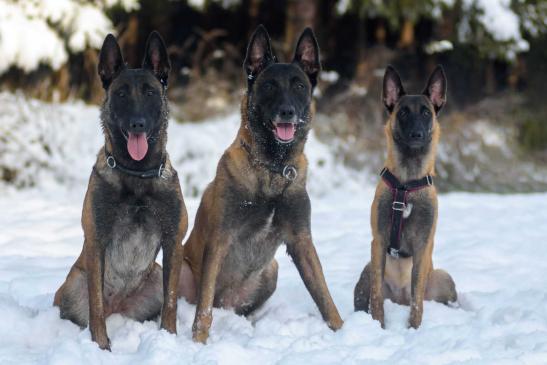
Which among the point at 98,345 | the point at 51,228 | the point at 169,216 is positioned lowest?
the point at 51,228

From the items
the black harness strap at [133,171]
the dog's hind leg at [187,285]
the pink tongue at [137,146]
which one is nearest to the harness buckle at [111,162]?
the black harness strap at [133,171]

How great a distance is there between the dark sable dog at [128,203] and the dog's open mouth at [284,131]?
59 centimetres

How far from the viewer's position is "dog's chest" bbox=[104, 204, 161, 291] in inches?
136

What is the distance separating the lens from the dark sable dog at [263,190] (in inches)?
141

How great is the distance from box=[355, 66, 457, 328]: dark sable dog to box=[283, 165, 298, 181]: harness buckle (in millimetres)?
561

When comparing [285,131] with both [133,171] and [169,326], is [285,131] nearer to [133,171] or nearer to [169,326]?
[133,171]

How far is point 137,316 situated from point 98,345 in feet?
1.65

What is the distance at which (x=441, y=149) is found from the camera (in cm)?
961

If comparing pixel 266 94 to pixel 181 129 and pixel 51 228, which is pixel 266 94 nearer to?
pixel 51 228

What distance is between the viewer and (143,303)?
3789 mm

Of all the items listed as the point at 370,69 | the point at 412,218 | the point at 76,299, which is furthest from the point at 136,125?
the point at 370,69

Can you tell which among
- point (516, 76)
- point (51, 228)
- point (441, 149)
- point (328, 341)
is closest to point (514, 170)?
point (441, 149)

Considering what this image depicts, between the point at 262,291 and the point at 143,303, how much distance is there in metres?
0.71

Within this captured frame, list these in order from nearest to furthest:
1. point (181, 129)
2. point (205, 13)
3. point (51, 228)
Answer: point (51, 228) < point (181, 129) < point (205, 13)
